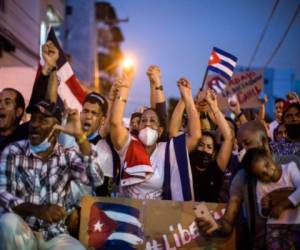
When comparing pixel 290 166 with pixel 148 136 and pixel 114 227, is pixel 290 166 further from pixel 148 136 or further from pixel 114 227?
pixel 114 227

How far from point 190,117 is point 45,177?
1.70 meters

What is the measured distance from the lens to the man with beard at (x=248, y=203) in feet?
12.9

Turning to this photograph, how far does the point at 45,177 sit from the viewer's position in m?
3.73

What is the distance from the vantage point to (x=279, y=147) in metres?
5.16

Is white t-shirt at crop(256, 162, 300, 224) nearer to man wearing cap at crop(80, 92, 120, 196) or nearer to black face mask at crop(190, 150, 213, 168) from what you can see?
black face mask at crop(190, 150, 213, 168)

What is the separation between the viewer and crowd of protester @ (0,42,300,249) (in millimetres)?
3637

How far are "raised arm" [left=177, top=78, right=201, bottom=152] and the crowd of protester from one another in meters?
0.01

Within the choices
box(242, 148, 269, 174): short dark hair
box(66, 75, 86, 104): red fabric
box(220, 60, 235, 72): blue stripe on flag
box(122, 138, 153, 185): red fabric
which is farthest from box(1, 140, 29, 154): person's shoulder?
box(220, 60, 235, 72): blue stripe on flag

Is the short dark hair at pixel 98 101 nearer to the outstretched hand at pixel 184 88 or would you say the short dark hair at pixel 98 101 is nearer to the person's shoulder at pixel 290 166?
the outstretched hand at pixel 184 88

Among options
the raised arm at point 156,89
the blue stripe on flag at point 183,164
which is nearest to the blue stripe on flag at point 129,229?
the blue stripe on flag at point 183,164

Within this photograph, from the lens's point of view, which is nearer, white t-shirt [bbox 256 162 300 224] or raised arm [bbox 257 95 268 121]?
white t-shirt [bbox 256 162 300 224]

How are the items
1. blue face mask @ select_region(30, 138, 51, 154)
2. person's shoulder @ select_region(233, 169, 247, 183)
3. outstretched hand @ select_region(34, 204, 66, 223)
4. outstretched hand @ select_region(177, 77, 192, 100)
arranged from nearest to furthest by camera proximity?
outstretched hand @ select_region(34, 204, 66, 223), blue face mask @ select_region(30, 138, 51, 154), person's shoulder @ select_region(233, 169, 247, 183), outstretched hand @ select_region(177, 77, 192, 100)

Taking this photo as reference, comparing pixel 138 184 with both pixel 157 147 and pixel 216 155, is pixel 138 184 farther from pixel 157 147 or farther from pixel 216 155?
pixel 216 155

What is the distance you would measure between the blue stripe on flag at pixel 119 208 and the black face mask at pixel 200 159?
1038mm
